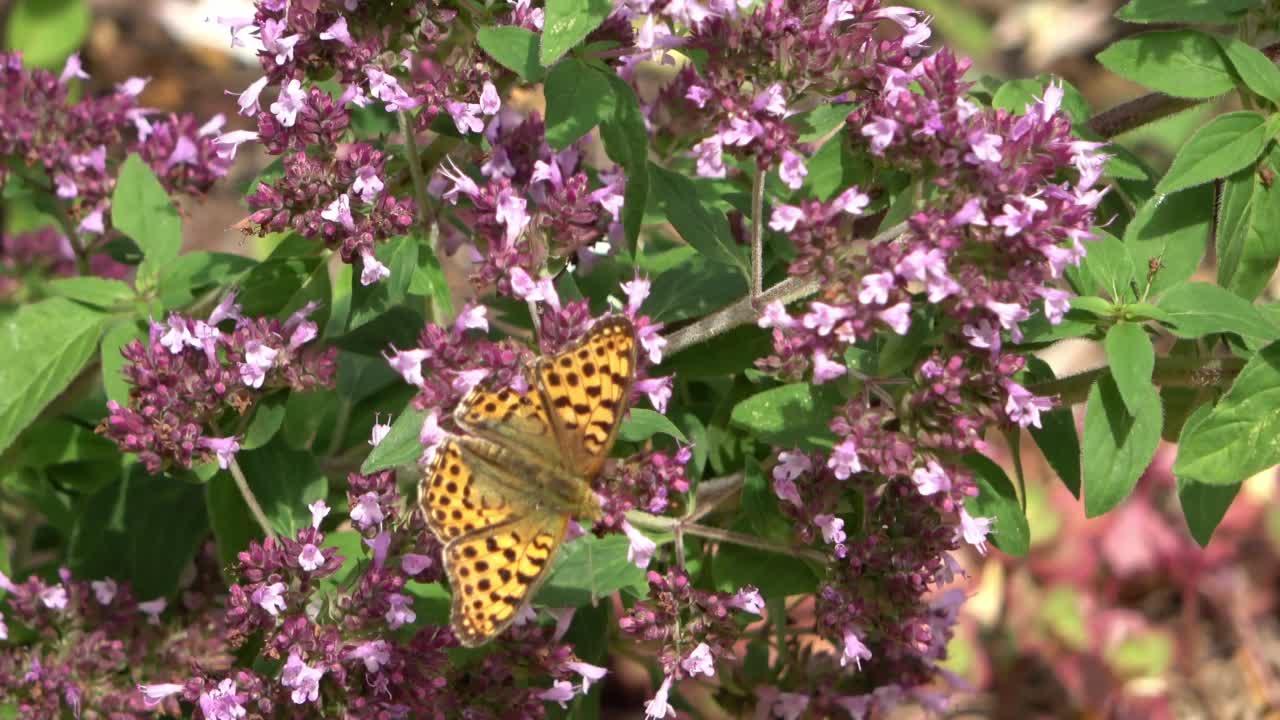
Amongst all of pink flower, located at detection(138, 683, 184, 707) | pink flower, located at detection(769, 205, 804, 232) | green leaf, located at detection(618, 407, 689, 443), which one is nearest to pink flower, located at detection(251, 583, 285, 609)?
pink flower, located at detection(138, 683, 184, 707)

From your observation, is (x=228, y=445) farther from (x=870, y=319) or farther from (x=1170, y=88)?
(x=1170, y=88)

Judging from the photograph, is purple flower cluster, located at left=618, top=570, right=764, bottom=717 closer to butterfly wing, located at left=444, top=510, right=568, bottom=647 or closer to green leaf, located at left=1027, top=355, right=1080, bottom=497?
butterfly wing, located at left=444, top=510, right=568, bottom=647

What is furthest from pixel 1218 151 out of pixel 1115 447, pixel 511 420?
pixel 511 420

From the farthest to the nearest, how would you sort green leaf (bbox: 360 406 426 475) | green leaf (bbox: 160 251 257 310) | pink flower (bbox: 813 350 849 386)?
green leaf (bbox: 160 251 257 310) < green leaf (bbox: 360 406 426 475) < pink flower (bbox: 813 350 849 386)

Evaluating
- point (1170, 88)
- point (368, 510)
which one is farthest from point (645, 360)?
point (1170, 88)

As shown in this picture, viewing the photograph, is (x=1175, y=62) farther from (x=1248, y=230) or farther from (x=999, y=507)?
(x=999, y=507)
